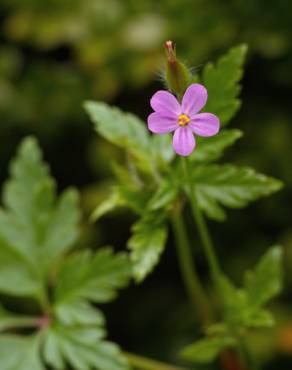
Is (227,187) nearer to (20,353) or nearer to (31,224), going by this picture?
(31,224)

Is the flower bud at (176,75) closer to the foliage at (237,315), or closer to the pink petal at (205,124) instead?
the pink petal at (205,124)

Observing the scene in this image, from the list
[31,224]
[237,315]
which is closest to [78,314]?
[31,224]

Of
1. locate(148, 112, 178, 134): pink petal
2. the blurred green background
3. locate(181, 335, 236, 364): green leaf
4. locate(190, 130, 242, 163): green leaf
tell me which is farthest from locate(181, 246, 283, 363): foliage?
the blurred green background

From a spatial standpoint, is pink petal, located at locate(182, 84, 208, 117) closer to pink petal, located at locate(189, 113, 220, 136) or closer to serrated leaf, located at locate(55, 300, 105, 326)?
pink petal, located at locate(189, 113, 220, 136)

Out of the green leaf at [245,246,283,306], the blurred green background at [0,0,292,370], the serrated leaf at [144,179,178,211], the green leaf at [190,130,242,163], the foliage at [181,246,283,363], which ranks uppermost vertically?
the blurred green background at [0,0,292,370]

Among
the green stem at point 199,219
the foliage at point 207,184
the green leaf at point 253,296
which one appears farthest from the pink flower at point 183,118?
the green leaf at point 253,296

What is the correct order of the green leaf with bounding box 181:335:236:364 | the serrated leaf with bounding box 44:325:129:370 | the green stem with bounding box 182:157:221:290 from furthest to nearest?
1. the serrated leaf with bounding box 44:325:129:370
2. the green leaf with bounding box 181:335:236:364
3. the green stem with bounding box 182:157:221:290
